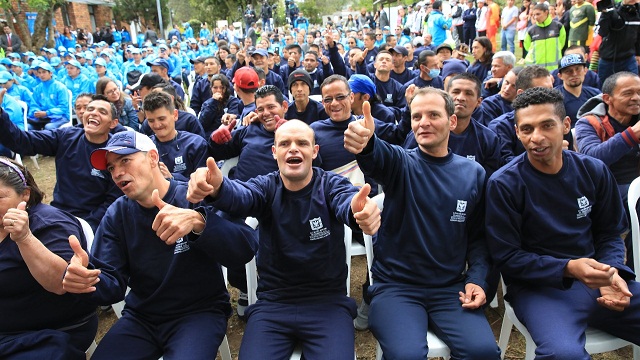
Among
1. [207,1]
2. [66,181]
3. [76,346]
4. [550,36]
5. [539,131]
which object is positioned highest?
[207,1]

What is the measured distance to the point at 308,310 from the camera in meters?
2.44

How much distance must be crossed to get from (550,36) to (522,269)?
7234 millimetres

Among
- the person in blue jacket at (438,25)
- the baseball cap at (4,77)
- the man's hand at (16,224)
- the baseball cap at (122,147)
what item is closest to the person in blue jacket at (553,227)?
the baseball cap at (122,147)

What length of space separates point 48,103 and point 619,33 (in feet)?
31.1

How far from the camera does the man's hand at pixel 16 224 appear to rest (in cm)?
195

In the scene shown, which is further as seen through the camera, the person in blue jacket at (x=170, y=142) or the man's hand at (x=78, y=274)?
the person in blue jacket at (x=170, y=142)

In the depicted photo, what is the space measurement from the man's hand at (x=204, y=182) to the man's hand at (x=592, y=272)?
1.81 meters

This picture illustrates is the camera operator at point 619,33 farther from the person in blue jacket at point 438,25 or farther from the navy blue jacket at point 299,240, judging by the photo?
the person in blue jacket at point 438,25

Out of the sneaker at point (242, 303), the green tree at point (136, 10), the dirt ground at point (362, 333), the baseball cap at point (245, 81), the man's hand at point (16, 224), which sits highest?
the green tree at point (136, 10)

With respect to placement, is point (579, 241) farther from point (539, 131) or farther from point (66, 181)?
point (66, 181)

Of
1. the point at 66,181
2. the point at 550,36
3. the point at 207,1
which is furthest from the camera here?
the point at 207,1

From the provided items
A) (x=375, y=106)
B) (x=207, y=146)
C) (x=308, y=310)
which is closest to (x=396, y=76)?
(x=375, y=106)

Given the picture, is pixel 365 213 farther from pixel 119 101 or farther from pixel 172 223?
pixel 119 101

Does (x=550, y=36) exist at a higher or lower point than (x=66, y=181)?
higher
